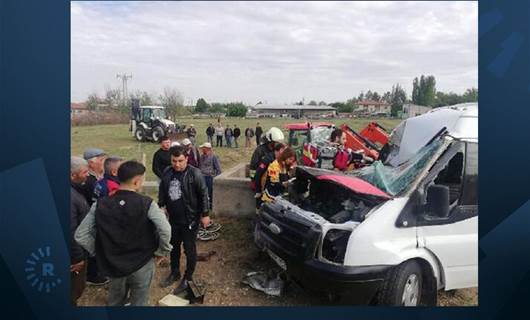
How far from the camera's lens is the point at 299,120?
13.7 ft

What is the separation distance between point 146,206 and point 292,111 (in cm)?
172

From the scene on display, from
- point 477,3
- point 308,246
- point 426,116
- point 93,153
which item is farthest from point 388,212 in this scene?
point 93,153

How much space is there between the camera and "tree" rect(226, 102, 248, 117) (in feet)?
12.7

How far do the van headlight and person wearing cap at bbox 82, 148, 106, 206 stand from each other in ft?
6.43

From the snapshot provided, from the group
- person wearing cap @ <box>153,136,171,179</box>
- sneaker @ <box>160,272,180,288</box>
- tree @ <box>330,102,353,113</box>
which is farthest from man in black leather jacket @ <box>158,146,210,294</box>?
tree @ <box>330,102,353,113</box>

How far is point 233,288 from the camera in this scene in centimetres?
363

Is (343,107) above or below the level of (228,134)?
above

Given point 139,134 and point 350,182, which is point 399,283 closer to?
point 350,182

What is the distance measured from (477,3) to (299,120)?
1847 millimetres

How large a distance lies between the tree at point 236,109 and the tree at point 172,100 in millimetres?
437

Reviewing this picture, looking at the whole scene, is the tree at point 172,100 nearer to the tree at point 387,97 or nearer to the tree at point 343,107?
the tree at point 343,107

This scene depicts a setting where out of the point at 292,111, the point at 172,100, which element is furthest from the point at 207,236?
the point at 292,111

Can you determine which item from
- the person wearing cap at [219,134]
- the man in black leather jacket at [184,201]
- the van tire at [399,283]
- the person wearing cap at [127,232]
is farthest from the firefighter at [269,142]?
the van tire at [399,283]

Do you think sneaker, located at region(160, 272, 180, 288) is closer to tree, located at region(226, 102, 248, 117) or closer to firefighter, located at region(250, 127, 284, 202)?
firefighter, located at region(250, 127, 284, 202)
